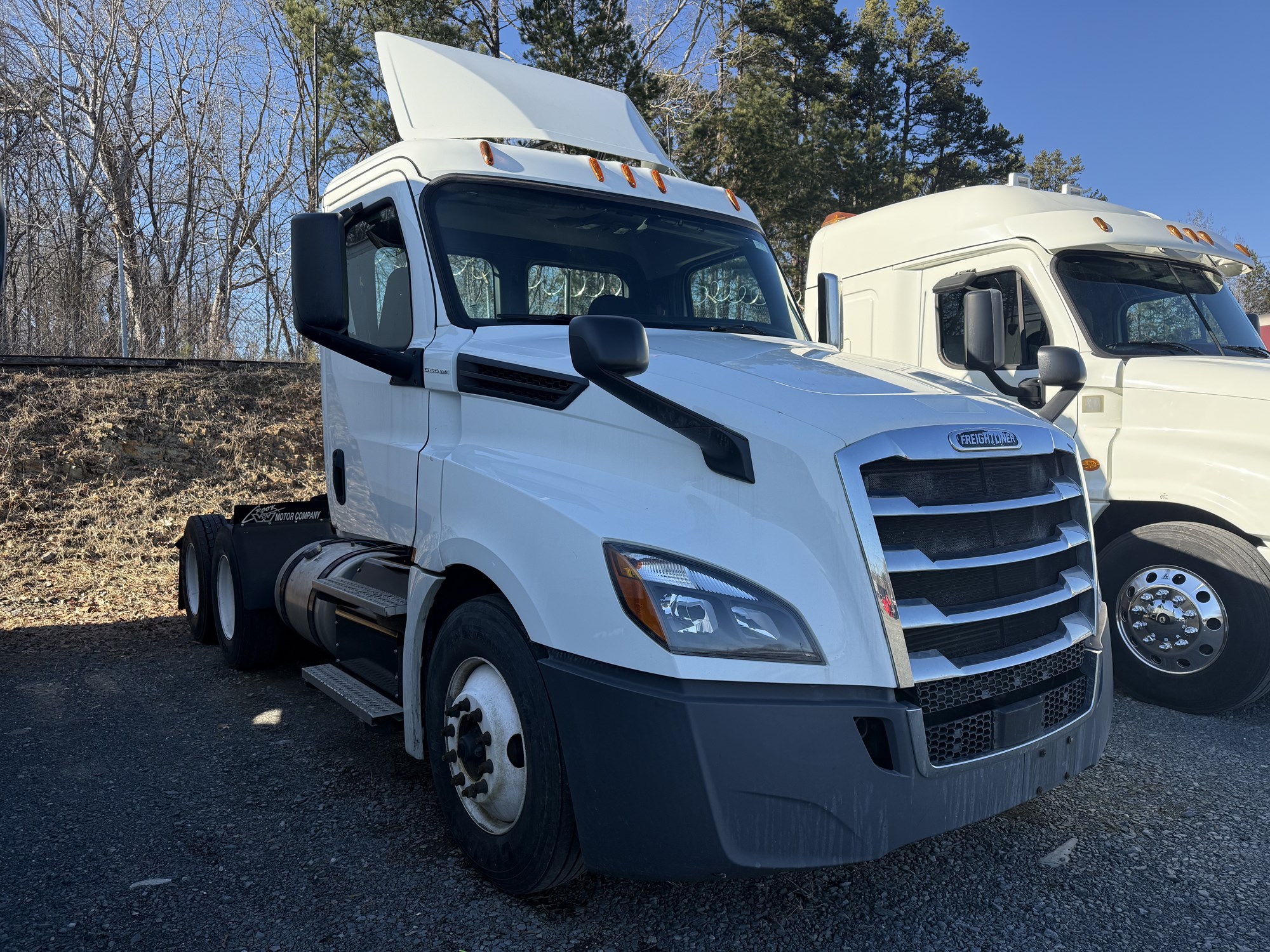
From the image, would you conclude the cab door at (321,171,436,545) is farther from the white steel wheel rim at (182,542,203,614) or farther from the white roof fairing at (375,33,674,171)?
the white steel wheel rim at (182,542,203,614)

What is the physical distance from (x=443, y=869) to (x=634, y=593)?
1.40 meters

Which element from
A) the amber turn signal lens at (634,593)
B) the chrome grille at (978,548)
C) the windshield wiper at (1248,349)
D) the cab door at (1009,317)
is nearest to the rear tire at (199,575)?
the amber turn signal lens at (634,593)

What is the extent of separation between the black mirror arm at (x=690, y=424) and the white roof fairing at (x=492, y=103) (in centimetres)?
218

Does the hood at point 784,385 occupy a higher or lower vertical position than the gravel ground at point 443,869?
higher

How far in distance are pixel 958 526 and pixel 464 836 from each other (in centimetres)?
185

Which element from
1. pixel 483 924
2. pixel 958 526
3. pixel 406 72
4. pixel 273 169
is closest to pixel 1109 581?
pixel 958 526

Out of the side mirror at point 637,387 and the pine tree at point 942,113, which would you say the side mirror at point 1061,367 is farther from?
the pine tree at point 942,113

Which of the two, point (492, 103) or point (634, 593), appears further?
point (492, 103)

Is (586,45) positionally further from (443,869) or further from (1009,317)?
(443,869)

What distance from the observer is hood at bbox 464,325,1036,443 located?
2.66 metres

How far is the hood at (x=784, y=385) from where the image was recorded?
266 centimetres

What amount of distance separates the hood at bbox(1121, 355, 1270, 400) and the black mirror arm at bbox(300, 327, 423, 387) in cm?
382

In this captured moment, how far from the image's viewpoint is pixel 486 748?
2.96m

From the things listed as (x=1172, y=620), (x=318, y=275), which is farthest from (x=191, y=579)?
(x=1172, y=620)
